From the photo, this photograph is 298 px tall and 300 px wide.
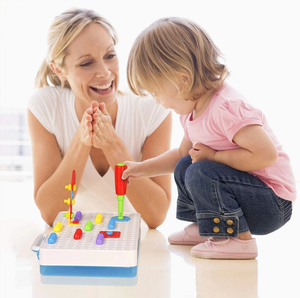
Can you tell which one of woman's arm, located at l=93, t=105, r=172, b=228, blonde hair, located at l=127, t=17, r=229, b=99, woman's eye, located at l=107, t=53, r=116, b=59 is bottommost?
woman's arm, located at l=93, t=105, r=172, b=228

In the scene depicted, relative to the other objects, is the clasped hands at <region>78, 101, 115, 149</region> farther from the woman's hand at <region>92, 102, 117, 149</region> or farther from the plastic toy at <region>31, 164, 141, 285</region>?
the plastic toy at <region>31, 164, 141, 285</region>

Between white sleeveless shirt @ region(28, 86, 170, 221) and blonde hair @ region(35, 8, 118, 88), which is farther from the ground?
blonde hair @ region(35, 8, 118, 88)

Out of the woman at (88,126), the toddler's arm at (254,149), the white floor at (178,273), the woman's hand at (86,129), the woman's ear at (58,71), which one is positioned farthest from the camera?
the woman's ear at (58,71)

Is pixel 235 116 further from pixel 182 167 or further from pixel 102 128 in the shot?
pixel 102 128

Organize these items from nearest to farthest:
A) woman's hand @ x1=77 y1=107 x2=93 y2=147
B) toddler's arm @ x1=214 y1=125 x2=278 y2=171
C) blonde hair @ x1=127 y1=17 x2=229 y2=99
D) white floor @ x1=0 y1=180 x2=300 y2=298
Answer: white floor @ x1=0 y1=180 x2=300 y2=298, toddler's arm @ x1=214 y1=125 x2=278 y2=171, blonde hair @ x1=127 y1=17 x2=229 y2=99, woman's hand @ x1=77 y1=107 x2=93 y2=147

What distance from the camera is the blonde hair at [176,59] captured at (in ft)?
3.82

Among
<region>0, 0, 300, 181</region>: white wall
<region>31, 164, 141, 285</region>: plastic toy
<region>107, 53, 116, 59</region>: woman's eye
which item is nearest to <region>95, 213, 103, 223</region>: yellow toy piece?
<region>31, 164, 141, 285</region>: plastic toy

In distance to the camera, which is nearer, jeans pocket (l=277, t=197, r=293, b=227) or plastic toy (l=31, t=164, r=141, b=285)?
plastic toy (l=31, t=164, r=141, b=285)

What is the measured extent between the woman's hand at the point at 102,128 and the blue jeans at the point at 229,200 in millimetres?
385

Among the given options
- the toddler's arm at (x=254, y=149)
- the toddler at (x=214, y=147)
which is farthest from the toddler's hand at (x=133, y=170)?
the toddler's arm at (x=254, y=149)

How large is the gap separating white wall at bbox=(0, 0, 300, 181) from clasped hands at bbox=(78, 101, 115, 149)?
1189mm

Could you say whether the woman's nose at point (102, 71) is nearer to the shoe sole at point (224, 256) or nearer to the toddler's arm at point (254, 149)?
the toddler's arm at point (254, 149)

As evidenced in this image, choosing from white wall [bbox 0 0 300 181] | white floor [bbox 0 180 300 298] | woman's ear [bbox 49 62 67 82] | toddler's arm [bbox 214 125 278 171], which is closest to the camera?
white floor [bbox 0 180 300 298]

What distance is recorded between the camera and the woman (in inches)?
58.5
